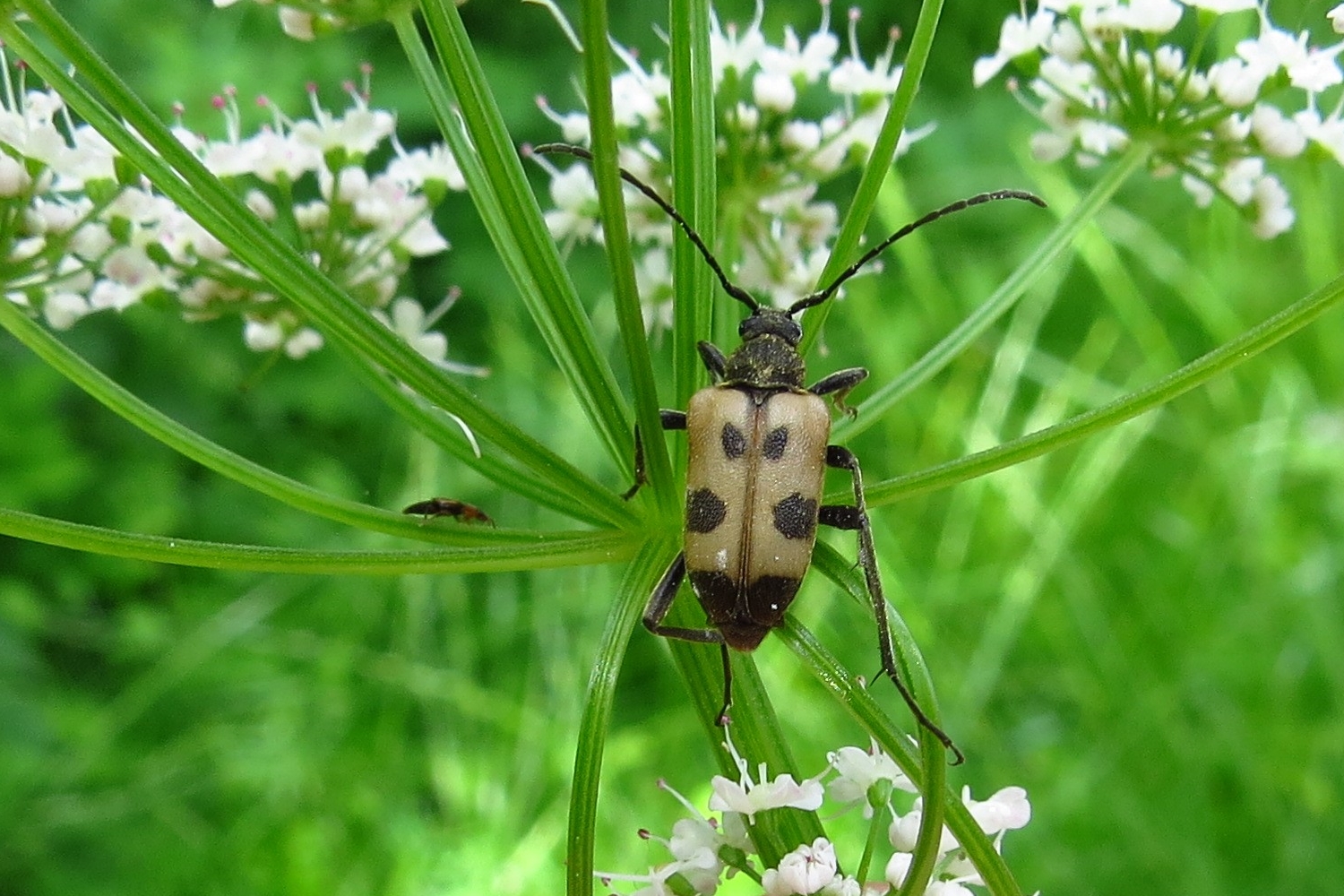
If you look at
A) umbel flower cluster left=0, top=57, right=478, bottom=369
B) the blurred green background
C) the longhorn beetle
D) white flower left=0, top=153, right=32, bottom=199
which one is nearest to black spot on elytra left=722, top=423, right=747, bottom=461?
the longhorn beetle

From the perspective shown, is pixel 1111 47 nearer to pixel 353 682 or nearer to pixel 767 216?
pixel 767 216

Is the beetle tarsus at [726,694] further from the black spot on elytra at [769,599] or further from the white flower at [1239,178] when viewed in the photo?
the white flower at [1239,178]

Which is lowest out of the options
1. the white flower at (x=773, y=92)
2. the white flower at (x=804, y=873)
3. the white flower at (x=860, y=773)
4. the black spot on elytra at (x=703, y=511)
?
the white flower at (x=804, y=873)

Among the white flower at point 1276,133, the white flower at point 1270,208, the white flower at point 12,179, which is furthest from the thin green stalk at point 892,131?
the white flower at point 12,179

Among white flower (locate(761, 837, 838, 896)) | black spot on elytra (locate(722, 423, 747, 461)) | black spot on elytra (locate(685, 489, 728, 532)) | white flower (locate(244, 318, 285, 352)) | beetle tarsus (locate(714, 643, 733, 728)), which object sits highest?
white flower (locate(244, 318, 285, 352))

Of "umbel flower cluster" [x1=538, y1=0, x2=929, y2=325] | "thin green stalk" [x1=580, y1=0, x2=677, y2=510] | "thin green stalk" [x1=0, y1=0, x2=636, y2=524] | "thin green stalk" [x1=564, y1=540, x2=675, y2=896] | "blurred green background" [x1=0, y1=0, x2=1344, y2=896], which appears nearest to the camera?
"thin green stalk" [x1=580, y1=0, x2=677, y2=510]

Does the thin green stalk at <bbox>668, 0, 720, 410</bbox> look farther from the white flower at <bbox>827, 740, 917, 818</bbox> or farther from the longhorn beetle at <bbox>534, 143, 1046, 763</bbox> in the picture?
the white flower at <bbox>827, 740, 917, 818</bbox>

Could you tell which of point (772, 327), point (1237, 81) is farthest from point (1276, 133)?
point (772, 327)
